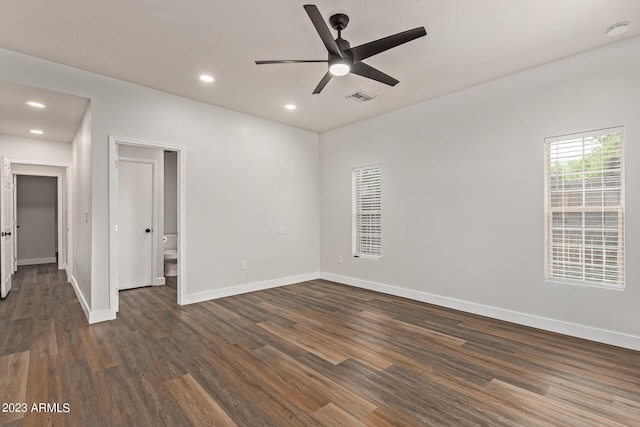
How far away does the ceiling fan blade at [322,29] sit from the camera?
2023mm

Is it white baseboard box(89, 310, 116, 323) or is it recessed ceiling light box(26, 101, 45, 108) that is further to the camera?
recessed ceiling light box(26, 101, 45, 108)

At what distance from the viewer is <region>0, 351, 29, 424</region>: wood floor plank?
77.5 inches

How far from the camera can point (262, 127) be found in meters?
5.28

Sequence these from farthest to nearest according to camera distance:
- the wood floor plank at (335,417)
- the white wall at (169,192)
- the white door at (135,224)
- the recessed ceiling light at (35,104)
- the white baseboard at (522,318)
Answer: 1. the white wall at (169,192)
2. the white door at (135,224)
3. the recessed ceiling light at (35,104)
4. the white baseboard at (522,318)
5. the wood floor plank at (335,417)

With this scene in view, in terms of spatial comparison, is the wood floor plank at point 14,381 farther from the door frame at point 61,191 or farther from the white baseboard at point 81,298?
the door frame at point 61,191

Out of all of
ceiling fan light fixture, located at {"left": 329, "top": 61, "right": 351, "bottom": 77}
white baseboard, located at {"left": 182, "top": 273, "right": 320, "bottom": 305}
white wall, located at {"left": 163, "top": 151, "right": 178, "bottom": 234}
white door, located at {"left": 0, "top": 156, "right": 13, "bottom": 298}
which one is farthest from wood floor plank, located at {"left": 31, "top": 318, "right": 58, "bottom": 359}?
white wall, located at {"left": 163, "top": 151, "right": 178, "bottom": 234}

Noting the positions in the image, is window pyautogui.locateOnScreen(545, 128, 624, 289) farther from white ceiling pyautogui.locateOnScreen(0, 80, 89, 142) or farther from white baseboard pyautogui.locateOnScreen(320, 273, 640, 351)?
white ceiling pyautogui.locateOnScreen(0, 80, 89, 142)

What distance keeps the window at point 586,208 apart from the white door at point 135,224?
5871 mm

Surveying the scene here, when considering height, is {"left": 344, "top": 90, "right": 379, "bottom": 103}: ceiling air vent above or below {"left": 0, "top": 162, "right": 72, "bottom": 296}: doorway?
above

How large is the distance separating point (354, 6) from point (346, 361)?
291cm

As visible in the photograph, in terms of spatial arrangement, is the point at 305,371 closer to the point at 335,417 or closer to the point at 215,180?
the point at 335,417

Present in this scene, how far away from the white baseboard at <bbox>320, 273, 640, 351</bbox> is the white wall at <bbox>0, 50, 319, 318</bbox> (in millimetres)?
1842

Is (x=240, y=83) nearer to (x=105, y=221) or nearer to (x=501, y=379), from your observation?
(x=105, y=221)

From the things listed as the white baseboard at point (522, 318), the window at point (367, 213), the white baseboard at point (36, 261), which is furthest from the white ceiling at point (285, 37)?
the white baseboard at point (36, 261)
